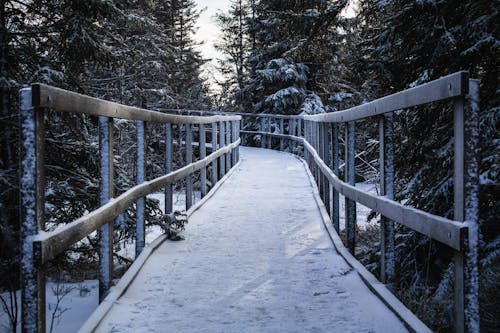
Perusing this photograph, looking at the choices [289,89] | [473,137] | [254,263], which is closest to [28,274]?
[473,137]

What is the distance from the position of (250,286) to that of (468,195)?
2043mm

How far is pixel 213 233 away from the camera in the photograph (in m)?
6.11

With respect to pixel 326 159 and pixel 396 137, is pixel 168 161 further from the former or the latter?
pixel 396 137

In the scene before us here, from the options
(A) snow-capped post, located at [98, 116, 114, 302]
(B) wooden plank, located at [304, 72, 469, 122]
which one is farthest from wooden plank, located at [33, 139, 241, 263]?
(B) wooden plank, located at [304, 72, 469, 122]

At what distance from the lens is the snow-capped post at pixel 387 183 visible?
3771 millimetres

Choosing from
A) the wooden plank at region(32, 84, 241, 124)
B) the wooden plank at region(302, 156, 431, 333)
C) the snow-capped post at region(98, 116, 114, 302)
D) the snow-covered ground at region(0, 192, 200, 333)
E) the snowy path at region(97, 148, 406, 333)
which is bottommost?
the snow-covered ground at region(0, 192, 200, 333)

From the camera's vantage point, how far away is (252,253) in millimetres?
5148

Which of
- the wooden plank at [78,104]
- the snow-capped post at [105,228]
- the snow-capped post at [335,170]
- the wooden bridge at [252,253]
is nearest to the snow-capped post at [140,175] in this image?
the wooden bridge at [252,253]

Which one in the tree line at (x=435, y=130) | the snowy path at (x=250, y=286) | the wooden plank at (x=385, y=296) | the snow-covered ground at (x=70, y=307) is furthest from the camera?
the snow-covered ground at (x=70, y=307)

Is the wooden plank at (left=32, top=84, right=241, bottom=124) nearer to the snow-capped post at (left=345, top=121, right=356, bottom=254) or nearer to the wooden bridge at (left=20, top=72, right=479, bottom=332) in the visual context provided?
the wooden bridge at (left=20, top=72, right=479, bottom=332)

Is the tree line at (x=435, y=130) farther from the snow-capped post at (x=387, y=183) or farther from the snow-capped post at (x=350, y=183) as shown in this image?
the snow-capped post at (x=350, y=183)

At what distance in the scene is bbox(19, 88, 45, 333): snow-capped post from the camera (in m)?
2.49

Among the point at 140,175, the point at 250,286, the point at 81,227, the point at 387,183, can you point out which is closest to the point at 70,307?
the point at 140,175

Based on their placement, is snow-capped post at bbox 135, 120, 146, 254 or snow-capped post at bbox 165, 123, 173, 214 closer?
snow-capped post at bbox 135, 120, 146, 254
